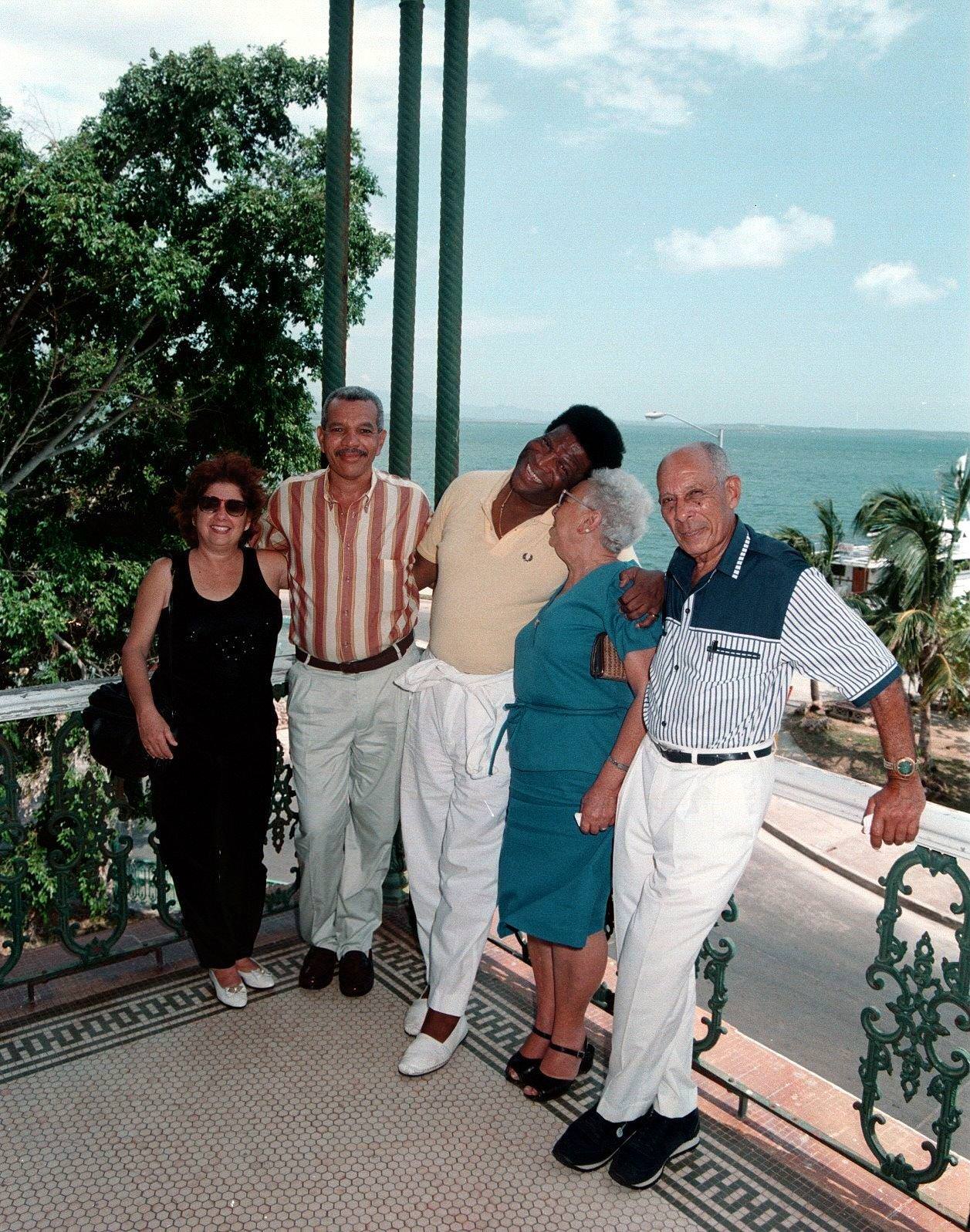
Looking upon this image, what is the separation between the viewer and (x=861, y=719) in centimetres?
2588

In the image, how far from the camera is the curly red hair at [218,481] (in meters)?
2.37

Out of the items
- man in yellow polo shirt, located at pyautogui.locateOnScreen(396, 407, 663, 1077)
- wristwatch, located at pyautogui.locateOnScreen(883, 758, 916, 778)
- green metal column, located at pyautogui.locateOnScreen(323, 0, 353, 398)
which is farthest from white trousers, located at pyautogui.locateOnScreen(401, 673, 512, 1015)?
green metal column, located at pyautogui.locateOnScreen(323, 0, 353, 398)

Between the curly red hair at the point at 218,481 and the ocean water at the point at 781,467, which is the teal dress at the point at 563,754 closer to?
the curly red hair at the point at 218,481

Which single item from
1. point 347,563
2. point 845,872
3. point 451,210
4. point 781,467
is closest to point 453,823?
point 347,563

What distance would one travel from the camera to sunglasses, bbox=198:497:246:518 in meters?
2.36

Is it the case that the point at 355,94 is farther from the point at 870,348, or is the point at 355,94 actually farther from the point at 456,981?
the point at 870,348

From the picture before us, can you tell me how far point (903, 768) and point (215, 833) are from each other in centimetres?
159

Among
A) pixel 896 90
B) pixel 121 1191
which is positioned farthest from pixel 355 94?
pixel 896 90

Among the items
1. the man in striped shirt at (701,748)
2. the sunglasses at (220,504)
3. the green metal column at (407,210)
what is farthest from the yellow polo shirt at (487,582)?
the green metal column at (407,210)

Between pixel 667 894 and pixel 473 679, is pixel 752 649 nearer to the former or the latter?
pixel 667 894

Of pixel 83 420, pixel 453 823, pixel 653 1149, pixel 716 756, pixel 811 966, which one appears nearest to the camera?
pixel 716 756

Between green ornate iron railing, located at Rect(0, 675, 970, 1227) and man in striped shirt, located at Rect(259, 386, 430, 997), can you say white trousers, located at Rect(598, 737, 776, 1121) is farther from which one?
man in striped shirt, located at Rect(259, 386, 430, 997)

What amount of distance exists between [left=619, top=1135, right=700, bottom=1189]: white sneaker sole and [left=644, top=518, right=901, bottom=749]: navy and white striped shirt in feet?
2.79

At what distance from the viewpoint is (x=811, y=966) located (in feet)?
41.6
